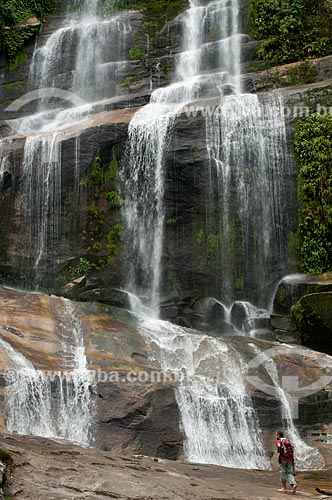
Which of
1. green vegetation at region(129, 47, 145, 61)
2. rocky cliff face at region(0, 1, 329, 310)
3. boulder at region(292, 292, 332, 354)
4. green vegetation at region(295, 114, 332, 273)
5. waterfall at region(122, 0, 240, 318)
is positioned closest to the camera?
boulder at region(292, 292, 332, 354)

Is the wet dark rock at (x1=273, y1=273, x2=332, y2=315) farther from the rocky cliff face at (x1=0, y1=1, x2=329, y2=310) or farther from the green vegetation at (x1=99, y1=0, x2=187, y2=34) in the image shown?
the green vegetation at (x1=99, y1=0, x2=187, y2=34)

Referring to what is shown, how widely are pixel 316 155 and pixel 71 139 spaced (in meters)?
9.26

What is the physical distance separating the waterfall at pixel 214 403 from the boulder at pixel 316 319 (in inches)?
98.4

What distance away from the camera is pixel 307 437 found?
13336mm

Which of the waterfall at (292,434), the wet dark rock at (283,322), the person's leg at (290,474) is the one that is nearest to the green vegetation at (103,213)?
the wet dark rock at (283,322)

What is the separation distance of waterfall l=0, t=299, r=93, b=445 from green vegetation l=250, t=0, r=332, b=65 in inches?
742

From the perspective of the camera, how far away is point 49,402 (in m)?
12.2

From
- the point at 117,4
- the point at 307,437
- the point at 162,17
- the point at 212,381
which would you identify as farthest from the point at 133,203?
the point at 117,4

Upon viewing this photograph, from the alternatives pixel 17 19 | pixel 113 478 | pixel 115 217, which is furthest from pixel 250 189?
pixel 17 19

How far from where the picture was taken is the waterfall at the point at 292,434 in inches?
480

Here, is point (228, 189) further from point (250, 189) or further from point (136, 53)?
point (136, 53)

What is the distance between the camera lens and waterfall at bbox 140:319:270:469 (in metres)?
12.4

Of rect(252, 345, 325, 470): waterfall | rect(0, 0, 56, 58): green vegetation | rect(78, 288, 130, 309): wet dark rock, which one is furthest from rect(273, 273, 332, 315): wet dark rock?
rect(0, 0, 56, 58): green vegetation

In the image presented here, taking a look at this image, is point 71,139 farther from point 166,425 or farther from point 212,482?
point 212,482
